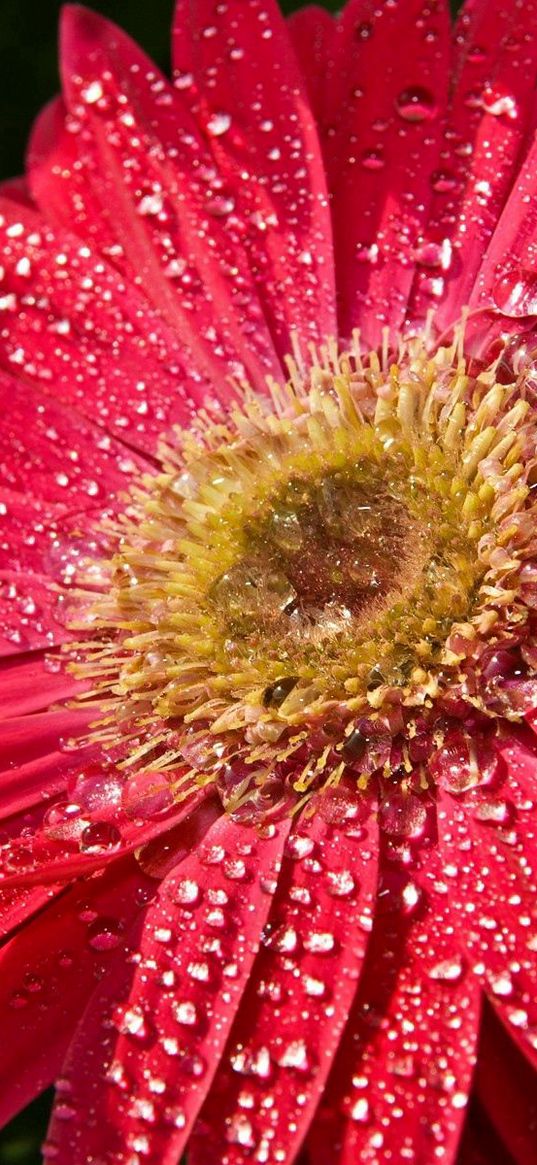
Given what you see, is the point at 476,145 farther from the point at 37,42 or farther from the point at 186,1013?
the point at 186,1013

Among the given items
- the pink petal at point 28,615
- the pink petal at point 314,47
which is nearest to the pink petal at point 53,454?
the pink petal at point 28,615

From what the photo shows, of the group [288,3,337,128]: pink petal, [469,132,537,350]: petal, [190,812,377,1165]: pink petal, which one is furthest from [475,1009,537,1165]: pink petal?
[288,3,337,128]: pink petal

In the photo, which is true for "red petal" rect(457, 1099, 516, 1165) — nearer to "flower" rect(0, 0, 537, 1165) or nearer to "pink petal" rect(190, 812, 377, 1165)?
"flower" rect(0, 0, 537, 1165)

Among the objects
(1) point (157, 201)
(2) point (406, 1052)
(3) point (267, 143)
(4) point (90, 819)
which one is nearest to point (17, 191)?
(1) point (157, 201)

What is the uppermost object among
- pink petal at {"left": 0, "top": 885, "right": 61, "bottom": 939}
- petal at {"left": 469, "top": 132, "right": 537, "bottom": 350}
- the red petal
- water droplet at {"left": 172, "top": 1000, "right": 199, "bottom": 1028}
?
petal at {"left": 469, "top": 132, "right": 537, "bottom": 350}

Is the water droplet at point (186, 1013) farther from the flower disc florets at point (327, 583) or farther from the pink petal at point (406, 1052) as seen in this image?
the flower disc florets at point (327, 583)

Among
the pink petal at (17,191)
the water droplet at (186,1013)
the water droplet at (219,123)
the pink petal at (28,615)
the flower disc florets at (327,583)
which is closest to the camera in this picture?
the water droplet at (186,1013)

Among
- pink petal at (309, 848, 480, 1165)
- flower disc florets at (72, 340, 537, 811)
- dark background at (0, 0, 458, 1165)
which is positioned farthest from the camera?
dark background at (0, 0, 458, 1165)
